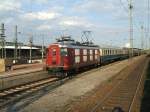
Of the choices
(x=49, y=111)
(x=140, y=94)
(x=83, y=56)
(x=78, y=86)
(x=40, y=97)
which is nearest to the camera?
(x=49, y=111)

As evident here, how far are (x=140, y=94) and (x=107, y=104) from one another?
152 inches

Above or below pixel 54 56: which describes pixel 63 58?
below

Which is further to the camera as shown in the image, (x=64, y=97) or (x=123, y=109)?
(x=64, y=97)

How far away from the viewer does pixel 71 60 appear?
2783 centimetres

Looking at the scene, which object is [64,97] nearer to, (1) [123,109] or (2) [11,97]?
(2) [11,97]

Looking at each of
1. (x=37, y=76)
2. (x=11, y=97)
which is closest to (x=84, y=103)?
(x=11, y=97)

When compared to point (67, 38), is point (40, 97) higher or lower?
lower

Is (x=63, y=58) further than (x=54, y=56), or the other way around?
(x=54, y=56)

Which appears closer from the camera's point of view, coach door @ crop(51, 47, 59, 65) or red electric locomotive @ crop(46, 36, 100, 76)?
red electric locomotive @ crop(46, 36, 100, 76)

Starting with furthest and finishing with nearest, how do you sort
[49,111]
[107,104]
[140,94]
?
[140,94] < [107,104] < [49,111]

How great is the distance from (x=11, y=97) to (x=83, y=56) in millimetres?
16403

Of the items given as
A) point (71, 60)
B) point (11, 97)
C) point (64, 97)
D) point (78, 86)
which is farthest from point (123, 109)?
point (71, 60)

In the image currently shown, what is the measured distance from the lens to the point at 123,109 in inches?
519

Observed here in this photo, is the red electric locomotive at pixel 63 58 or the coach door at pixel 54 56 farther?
the coach door at pixel 54 56
